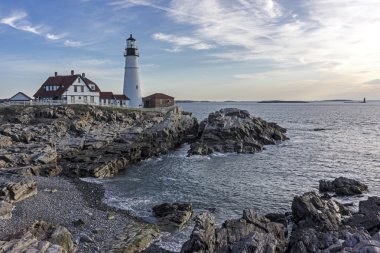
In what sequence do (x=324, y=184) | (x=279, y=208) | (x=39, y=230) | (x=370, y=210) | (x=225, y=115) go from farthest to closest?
(x=225, y=115) < (x=324, y=184) < (x=279, y=208) < (x=370, y=210) < (x=39, y=230)

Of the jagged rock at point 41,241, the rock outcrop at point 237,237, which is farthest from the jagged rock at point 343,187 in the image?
the jagged rock at point 41,241

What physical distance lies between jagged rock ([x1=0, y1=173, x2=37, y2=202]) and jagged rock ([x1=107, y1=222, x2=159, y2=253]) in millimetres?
8972

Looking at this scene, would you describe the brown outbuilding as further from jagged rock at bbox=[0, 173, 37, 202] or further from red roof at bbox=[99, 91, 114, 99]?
jagged rock at bbox=[0, 173, 37, 202]

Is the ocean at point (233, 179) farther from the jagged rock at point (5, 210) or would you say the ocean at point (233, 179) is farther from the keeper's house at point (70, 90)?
the keeper's house at point (70, 90)

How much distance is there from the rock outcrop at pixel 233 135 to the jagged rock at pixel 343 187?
2149cm

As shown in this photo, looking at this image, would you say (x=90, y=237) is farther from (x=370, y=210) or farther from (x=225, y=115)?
(x=225, y=115)

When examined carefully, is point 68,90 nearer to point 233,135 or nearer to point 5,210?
point 233,135

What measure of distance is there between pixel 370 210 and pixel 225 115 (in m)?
45.9

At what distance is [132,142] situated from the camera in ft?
173

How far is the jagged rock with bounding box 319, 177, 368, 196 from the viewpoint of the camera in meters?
31.2

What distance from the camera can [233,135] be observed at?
59250 millimetres

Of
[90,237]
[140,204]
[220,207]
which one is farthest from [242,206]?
[90,237]

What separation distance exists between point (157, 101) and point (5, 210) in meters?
65.9

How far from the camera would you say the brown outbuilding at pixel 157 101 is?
87.4 meters
